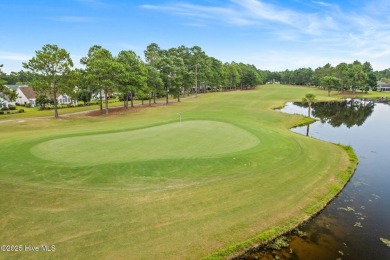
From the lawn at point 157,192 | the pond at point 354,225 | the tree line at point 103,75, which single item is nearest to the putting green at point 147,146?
the lawn at point 157,192

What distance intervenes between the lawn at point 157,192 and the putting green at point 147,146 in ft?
0.31

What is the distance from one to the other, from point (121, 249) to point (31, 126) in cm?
4123

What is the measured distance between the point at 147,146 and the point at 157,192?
8587 millimetres

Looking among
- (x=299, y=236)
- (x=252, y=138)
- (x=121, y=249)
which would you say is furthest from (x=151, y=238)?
(x=252, y=138)

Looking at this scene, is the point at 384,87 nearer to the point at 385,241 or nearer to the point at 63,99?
the point at 63,99

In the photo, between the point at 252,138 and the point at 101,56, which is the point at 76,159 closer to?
the point at 252,138

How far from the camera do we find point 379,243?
13.3 meters

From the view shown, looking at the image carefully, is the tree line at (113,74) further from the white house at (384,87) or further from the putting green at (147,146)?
the white house at (384,87)

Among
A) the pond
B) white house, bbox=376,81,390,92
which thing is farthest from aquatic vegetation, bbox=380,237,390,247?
white house, bbox=376,81,390,92

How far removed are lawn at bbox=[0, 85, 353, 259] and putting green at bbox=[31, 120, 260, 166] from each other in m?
0.09

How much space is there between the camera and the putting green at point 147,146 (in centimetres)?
2169

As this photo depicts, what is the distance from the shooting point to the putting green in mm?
21688

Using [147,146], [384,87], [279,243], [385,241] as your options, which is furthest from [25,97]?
[384,87]

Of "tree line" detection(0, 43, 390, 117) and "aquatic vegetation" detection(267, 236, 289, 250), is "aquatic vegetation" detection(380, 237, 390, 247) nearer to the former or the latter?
"aquatic vegetation" detection(267, 236, 289, 250)
